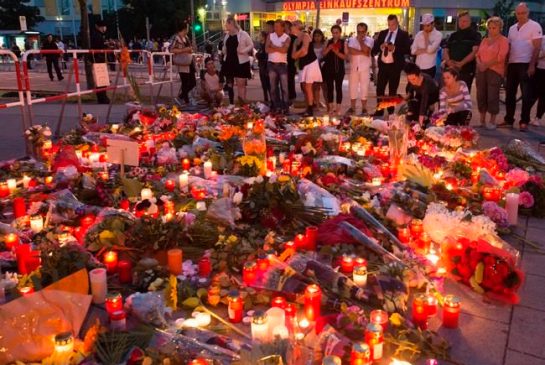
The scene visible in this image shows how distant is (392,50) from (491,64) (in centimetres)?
153

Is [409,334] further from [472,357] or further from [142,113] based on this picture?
[142,113]

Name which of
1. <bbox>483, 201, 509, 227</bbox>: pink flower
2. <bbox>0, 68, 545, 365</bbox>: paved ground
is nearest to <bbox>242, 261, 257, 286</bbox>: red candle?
<bbox>0, 68, 545, 365</bbox>: paved ground

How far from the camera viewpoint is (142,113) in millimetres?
7781

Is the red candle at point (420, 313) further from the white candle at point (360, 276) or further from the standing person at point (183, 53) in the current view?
the standing person at point (183, 53)

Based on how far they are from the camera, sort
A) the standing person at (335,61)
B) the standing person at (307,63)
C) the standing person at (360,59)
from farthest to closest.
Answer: the standing person at (335,61), the standing person at (307,63), the standing person at (360,59)

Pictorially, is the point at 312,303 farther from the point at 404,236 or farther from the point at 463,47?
the point at 463,47

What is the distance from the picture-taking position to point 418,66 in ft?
26.5

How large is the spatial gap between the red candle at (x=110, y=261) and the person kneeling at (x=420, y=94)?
469 cm

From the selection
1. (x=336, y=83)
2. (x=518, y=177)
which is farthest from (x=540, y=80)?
(x=518, y=177)

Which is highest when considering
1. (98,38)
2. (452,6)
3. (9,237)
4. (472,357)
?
(452,6)

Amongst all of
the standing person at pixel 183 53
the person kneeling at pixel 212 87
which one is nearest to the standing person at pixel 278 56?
the person kneeling at pixel 212 87

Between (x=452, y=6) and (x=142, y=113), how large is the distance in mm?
31383

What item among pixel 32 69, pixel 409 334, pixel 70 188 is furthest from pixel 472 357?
pixel 32 69

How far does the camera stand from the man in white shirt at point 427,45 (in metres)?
8.24
